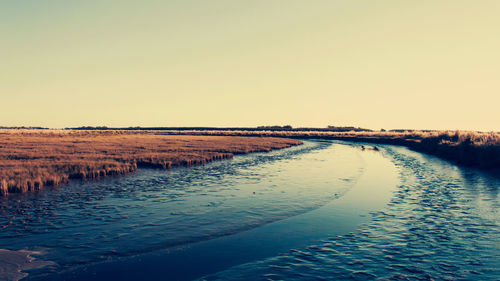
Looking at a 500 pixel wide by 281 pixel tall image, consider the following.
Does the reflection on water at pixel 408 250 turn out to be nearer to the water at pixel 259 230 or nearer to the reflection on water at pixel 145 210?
the water at pixel 259 230

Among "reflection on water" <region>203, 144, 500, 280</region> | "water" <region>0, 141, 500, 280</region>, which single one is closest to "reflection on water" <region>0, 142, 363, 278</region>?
"water" <region>0, 141, 500, 280</region>

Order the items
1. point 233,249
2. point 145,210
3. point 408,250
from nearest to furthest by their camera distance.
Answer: point 408,250 → point 233,249 → point 145,210

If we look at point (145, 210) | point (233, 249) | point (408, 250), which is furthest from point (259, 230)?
point (145, 210)

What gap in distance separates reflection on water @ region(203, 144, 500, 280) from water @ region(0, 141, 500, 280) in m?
0.03

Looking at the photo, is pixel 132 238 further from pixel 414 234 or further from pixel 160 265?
pixel 414 234

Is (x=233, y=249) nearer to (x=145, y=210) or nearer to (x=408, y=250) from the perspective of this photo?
(x=408, y=250)

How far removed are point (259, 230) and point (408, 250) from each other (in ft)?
15.7

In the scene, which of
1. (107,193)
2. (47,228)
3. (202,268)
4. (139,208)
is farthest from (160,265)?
(107,193)

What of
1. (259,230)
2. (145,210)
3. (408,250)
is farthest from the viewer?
(145,210)

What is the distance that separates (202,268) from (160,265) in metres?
1.13

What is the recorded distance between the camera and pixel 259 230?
12000 millimetres

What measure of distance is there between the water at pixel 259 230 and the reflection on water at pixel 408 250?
0.03 metres

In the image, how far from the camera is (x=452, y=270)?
801 cm

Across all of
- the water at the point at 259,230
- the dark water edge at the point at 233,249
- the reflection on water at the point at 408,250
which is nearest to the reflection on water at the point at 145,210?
A: the water at the point at 259,230
